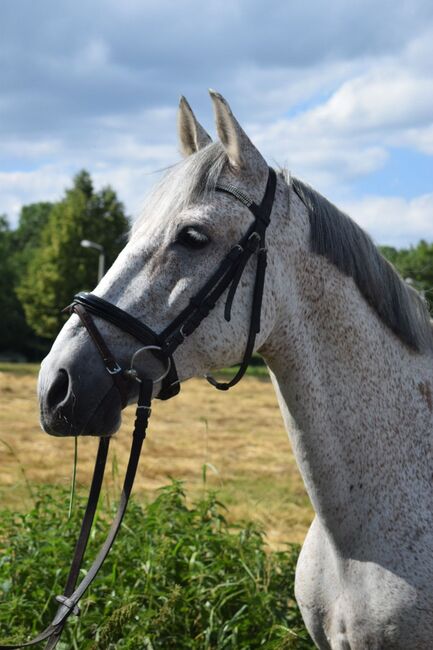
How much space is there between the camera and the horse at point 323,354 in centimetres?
241

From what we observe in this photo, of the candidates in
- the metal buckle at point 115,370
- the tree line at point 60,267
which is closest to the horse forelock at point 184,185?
the metal buckle at point 115,370

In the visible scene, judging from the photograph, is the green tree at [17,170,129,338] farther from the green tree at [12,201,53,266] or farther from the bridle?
the bridle

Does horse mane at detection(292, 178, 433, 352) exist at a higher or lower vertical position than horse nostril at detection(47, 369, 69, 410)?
higher

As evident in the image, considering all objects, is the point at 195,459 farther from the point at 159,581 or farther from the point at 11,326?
the point at 11,326

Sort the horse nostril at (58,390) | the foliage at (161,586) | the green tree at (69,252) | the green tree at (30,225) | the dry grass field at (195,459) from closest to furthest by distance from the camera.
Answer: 1. the horse nostril at (58,390)
2. the foliage at (161,586)
3. the dry grass field at (195,459)
4. the green tree at (69,252)
5. the green tree at (30,225)

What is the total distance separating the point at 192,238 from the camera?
95.4 inches

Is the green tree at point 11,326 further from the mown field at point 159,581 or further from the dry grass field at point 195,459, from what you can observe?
the mown field at point 159,581

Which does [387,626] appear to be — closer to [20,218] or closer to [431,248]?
[431,248]

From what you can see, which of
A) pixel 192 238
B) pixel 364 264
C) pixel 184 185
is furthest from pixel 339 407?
pixel 184 185

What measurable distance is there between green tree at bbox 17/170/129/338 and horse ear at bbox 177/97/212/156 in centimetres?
3691

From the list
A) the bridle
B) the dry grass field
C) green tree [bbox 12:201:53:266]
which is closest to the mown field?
the dry grass field

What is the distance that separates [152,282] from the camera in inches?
93.8

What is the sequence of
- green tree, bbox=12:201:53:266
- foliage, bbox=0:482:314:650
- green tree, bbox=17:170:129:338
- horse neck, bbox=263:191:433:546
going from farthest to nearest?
green tree, bbox=12:201:53:266 < green tree, bbox=17:170:129:338 < foliage, bbox=0:482:314:650 < horse neck, bbox=263:191:433:546

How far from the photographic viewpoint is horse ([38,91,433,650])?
7.90 feet
